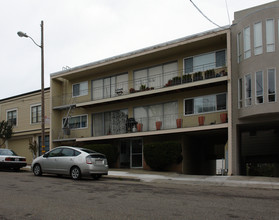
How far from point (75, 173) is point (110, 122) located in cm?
1018

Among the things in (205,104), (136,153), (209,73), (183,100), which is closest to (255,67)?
(209,73)

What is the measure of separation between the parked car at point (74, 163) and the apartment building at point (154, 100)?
261 inches

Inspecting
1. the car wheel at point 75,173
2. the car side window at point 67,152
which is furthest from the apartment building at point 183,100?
the car wheel at point 75,173

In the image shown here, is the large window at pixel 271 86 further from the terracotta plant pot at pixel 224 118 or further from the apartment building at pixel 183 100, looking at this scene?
the terracotta plant pot at pixel 224 118

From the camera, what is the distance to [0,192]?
35.2 feet

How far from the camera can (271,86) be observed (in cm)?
1744

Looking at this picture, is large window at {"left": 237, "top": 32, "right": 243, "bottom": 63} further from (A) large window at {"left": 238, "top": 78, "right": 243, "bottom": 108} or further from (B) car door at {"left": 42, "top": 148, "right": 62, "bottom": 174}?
(B) car door at {"left": 42, "top": 148, "right": 62, "bottom": 174}

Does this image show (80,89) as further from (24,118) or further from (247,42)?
(247,42)

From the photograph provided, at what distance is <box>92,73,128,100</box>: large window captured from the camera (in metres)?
24.8

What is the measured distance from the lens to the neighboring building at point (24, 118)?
2969cm

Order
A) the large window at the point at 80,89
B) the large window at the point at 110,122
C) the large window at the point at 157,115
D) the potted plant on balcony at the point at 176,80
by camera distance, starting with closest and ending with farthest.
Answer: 1. the potted plant on balcony at the point at 176,80
2. the large window at the point at 157,115
3. the large window at the point at 110,122
4. the large window at the point at 80,89

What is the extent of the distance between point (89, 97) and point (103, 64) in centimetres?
322

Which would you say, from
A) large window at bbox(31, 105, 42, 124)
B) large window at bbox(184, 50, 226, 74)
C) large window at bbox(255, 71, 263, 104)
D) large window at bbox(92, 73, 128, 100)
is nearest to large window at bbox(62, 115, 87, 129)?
large window at bbox(92, 73, 128, 100)

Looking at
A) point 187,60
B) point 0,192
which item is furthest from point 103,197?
point 187,60
